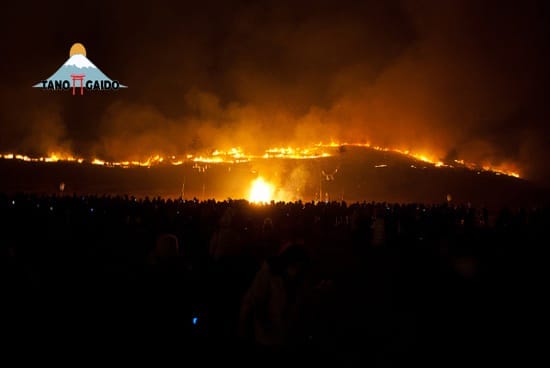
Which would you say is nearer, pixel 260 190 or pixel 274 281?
pixel 274 281

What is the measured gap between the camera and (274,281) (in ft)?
14.7

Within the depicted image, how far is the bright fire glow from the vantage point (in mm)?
56906

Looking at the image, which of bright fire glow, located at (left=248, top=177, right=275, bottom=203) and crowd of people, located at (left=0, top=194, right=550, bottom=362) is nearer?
crowd of people, located at (left=0, top=194, right=550, bottom=362)

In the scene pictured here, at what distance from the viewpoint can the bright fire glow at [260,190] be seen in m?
56.9

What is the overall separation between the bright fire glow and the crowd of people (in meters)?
37.7

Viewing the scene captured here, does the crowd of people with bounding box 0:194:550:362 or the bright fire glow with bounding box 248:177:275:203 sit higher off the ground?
the bright fire glow with bounding box 248:177:275:203

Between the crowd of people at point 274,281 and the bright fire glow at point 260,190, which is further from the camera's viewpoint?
the bright fire glow at point 260,190

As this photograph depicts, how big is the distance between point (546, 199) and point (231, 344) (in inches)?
2686

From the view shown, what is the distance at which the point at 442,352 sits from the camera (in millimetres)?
6949

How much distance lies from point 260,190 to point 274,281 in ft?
186

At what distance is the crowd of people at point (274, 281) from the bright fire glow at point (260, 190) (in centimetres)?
3765


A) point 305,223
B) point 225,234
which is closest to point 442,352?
point 225,234

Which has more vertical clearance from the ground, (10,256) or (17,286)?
→ (10,256)

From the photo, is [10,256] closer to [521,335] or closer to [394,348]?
[394,348]
